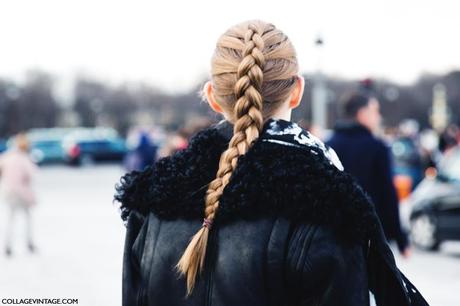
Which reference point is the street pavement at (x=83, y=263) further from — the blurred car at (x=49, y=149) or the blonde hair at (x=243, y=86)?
the blurred car at (x=49, y=149)

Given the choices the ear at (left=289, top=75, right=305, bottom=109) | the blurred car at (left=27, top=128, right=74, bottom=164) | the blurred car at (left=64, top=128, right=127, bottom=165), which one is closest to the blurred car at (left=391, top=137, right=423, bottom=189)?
the ear at (left=289, top=75, right=305, bottom=109)

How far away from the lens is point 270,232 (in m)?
2.16

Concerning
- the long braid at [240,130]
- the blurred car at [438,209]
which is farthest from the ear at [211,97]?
the blurred car at [438,209]

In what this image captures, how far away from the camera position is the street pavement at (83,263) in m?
8.63

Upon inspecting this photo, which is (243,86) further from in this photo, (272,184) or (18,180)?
(18,180)

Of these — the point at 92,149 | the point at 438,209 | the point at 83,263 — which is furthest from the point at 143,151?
the point at 92,149

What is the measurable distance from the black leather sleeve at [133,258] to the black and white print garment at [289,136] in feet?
1.55

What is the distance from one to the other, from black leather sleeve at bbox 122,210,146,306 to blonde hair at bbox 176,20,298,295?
0.68 ft

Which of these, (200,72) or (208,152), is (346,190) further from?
(200,72)

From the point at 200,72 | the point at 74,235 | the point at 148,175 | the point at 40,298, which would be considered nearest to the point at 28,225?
the point at 74,235

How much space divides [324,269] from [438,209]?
10839 millimetres

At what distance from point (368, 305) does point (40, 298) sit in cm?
651

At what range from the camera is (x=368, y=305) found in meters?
2.16

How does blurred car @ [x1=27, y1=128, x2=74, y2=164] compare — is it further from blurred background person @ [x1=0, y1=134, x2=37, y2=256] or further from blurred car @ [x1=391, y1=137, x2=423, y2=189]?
blurred background person @ [x1=0, y1=134, x2=37, y2=256]
